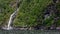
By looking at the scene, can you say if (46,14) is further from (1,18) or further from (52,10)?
(1,18)

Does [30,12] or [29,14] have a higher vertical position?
[30,12]

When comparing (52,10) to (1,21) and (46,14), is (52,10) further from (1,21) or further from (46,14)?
(1,21)

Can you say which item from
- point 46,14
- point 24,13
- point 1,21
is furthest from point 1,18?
point 46,14

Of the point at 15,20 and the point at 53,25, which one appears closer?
the point at 53,25

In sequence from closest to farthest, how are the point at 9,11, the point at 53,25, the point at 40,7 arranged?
the point at 53,25, the point at 40,7, the point at 9,11

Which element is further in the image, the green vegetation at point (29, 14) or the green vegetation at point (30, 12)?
the green vegetation at point (30, 12)

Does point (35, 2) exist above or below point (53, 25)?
above

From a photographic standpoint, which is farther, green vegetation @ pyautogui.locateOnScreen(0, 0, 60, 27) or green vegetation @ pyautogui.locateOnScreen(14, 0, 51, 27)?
green vegetation @ pyautogui.locateOnScreen(14, 0, 51, 27)

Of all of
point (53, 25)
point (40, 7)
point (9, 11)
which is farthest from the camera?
point (9, 11)

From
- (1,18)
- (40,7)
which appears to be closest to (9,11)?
(1,18)
